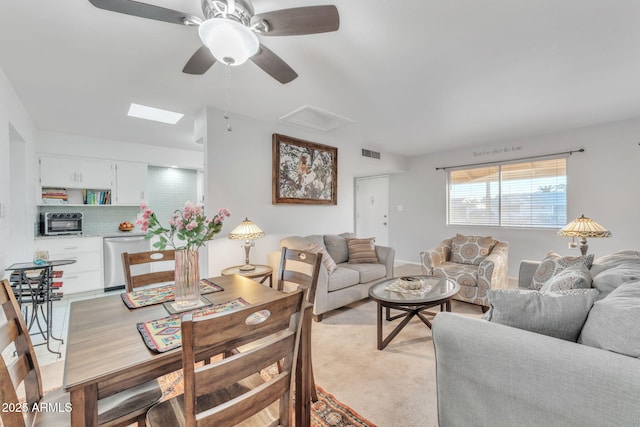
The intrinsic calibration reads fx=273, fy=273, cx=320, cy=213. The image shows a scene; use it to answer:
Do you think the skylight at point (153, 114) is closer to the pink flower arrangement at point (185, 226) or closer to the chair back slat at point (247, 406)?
the pink flower arrangement at point (185, 226)

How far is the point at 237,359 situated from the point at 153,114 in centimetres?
343

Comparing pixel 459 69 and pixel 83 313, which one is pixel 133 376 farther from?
pixel 459 69

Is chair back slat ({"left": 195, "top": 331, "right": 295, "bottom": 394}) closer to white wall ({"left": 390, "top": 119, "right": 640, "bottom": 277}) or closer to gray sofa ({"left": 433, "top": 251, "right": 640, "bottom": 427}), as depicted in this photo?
gray sofa ({"left": 433, "top": 251, "right": 640, "bottom": 427})

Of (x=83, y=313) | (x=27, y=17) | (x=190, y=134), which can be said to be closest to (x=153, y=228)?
(x=83, y=313)

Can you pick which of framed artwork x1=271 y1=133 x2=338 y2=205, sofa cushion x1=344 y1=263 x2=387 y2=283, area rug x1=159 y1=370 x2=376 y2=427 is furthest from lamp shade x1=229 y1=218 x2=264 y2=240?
area rug x1=159 y1=370 x2=376 y2=427

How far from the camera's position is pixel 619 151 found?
3.66 m

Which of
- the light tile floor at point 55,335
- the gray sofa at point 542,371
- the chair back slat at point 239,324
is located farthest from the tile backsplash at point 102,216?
the gray sofa at point 542,371

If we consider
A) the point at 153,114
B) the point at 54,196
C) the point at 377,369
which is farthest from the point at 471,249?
the point at 54,196

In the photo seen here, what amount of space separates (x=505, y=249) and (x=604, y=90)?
1.96 metres

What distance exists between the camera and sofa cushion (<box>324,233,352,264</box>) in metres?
3.72

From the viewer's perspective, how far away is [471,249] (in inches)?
147

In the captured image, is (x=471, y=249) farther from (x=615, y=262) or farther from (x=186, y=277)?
(x=186, y=277)

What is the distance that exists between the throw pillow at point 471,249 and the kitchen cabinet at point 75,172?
5.31 m

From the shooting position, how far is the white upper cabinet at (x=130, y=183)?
435cm
